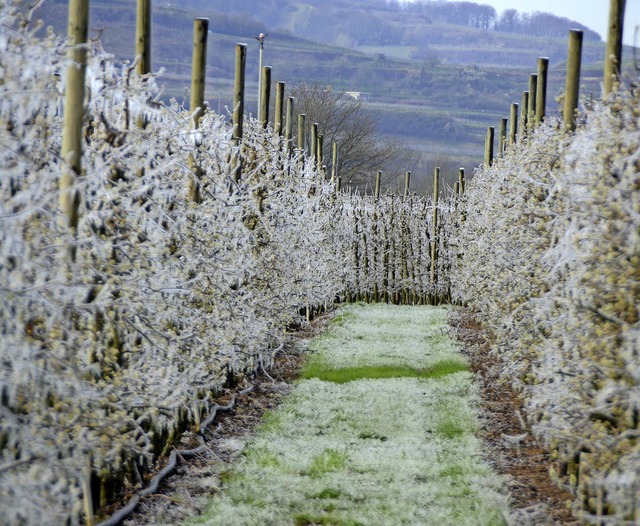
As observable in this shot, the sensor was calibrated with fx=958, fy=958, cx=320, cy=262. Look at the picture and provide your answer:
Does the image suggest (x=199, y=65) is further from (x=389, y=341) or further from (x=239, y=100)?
(x=389, y=341)

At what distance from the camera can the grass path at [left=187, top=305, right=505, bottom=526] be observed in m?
6.44

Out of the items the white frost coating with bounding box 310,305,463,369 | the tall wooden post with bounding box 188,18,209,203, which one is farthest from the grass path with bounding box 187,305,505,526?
the tall wooden post with bounding box 188,18,209,203

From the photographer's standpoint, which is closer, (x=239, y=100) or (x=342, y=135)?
(x=239, y=100)

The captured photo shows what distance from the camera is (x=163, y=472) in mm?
7012

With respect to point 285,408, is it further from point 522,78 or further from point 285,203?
point 522,78

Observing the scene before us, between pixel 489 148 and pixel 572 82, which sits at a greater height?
pixel 572 82

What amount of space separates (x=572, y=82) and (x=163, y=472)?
5276 millimetres

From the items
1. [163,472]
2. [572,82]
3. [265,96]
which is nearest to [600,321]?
[163,472]

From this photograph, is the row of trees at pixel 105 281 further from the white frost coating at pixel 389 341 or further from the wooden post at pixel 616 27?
the wooden post at pixel 616 27

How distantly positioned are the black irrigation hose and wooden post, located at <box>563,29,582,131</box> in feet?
14.0

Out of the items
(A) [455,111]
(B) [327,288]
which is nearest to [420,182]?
(B) [327,288]

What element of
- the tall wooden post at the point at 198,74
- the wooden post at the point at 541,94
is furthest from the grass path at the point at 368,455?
the wooden post at the point at 541,94

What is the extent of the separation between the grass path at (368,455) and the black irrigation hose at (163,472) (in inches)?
15.6

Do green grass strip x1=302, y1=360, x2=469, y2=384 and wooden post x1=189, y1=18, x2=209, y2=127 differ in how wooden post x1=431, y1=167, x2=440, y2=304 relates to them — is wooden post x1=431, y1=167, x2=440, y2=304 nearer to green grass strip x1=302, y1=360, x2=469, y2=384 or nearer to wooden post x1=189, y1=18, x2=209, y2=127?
green grass strip x1=302, y1=360, x2=469, y2=384
